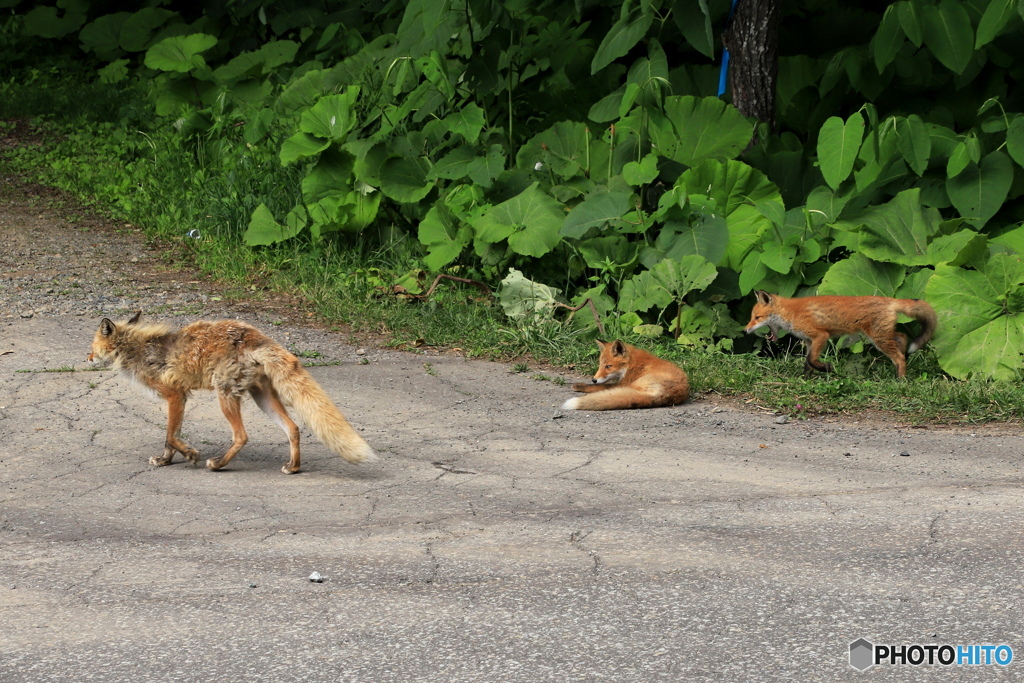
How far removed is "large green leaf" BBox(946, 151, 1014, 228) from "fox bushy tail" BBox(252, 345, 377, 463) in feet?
18.7

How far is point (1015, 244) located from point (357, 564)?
605cm

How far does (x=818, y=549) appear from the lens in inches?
184

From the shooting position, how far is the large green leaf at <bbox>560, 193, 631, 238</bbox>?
8852 mm

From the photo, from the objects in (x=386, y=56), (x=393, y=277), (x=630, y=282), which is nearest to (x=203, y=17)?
(x=386, y=56)

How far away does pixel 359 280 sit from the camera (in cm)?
973

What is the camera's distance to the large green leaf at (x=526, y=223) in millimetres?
8992

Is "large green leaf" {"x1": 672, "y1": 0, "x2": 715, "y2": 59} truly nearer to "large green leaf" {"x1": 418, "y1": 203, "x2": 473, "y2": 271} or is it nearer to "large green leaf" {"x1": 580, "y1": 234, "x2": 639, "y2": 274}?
"large green leaf" {"x1": 580, "y1": 234, "x2": 639, "y2": 274}

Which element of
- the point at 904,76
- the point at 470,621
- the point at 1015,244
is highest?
the point at 904,76

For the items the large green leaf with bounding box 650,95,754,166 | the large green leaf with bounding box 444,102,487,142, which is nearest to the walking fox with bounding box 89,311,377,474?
the large green leaf with bounding box 444,102,487,142

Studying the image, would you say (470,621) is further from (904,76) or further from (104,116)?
(104,116)

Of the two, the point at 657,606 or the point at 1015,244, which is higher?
the point at 1015,244

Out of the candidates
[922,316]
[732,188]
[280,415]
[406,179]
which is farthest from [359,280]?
[922,316]

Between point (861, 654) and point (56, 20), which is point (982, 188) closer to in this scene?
point (861, 654)

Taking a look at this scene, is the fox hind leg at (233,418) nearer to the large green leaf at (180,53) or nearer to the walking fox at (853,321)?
the walking fox at (853,321)
